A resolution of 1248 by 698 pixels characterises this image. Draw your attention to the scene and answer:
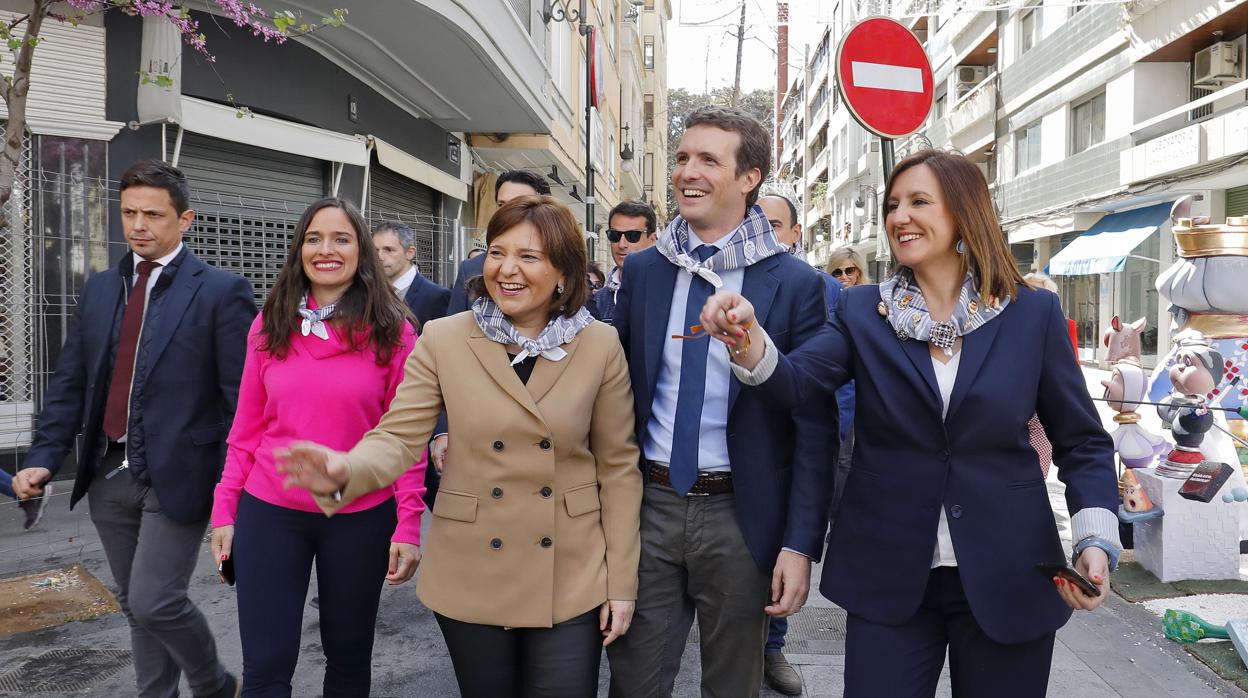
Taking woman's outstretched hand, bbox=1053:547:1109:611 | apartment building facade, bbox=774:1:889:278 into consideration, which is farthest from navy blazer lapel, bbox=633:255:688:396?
apartment building facade, bbox=774:1:889:278

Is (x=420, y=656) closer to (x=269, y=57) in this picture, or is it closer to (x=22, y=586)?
(x=22, y=586)

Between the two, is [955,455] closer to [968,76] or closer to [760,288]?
[760,288]

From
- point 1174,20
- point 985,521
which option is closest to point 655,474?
point 985,521

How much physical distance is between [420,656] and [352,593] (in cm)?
145

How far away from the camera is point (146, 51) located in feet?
24.6

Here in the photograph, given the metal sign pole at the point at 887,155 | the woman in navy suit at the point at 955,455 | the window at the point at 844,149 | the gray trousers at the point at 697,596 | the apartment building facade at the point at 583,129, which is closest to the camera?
the woman in navy suit at the point at 955,455

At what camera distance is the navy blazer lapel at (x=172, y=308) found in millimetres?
3189

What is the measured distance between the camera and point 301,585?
2.88 meters

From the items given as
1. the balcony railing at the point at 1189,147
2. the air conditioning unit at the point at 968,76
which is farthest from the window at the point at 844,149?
the balcony railing at the point at 1189,147

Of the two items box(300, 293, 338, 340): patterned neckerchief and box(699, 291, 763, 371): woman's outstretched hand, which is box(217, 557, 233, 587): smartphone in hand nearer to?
box(300, 293, 338, 340): patterned neckerchief

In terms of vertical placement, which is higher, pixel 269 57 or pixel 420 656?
pixel 269 57

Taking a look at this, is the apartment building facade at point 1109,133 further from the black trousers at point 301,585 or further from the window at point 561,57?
the black trousers at point 301,585

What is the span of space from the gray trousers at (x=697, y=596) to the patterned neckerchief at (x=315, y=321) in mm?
1167

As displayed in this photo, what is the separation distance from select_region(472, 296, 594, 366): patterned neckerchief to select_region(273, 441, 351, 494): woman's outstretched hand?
560mm
